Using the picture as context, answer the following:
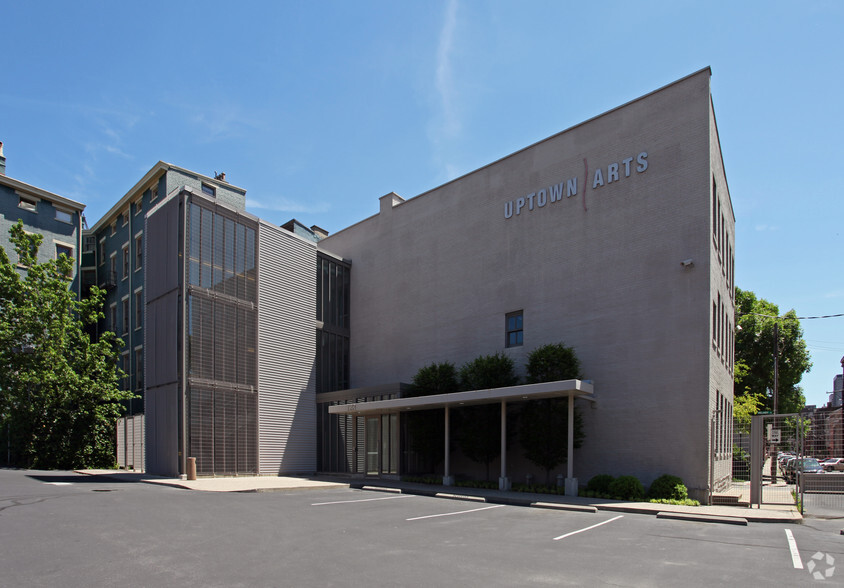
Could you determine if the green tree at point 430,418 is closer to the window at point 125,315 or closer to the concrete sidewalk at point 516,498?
the concrete sidewalk at point 516,498

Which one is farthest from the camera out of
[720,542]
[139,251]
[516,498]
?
[139,251]

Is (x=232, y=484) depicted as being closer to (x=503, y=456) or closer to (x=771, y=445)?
(x=503, y=456)

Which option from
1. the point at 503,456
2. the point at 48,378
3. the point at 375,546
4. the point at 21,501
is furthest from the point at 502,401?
the point at 48,378

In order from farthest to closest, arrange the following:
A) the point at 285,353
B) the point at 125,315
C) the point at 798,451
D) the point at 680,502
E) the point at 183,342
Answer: the point at 125,315, the point at 285,353, the point at 183,342, the point at 680,502, the point at 798,451

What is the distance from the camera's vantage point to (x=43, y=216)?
123 feet

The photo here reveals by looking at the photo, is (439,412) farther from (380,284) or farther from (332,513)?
(332,513)

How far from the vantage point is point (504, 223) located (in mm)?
25688

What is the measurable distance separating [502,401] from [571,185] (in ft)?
29.3

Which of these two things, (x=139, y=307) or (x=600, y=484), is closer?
(x=600, y=484)

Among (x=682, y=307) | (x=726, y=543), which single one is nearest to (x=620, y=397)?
(x=682, y=307)

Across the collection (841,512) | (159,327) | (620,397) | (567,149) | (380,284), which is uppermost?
(567,149)

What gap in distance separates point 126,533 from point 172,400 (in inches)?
569

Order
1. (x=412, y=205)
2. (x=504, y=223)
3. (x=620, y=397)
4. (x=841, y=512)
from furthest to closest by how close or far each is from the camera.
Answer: (x=412, y=205), (x=504, y=223), (x=620, y=397), (x=841, y=512)

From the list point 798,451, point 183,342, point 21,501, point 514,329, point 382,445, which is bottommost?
point 382,445
